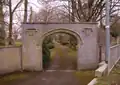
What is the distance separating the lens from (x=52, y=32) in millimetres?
16328

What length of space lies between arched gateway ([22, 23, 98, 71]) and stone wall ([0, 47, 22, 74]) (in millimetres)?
494

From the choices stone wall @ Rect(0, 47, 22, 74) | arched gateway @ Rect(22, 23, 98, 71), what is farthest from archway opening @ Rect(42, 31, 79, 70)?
stone wall @ Rect(0, 47, 22, 74)

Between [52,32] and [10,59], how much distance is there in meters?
3.94

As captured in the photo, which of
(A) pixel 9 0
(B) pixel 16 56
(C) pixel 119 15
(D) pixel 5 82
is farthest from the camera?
(C) pixel 119 15

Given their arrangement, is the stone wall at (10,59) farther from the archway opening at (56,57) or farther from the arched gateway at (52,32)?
the archway opening at (56,57)

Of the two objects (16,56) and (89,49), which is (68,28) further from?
(16,56)

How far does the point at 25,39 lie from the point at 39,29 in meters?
1.41

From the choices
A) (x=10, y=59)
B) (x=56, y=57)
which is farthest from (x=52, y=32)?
(x=56, y=57)

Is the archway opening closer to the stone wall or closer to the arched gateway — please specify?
the arched gateway

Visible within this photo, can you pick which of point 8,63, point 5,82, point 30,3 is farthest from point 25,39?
point 30,3

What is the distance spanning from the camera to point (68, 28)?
16.4 metres

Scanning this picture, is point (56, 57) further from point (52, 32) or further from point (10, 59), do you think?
point (10, 59)

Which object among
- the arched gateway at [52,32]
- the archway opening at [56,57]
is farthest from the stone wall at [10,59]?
the archway opening at [56,57]

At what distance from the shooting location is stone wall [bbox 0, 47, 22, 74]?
1455 cm
